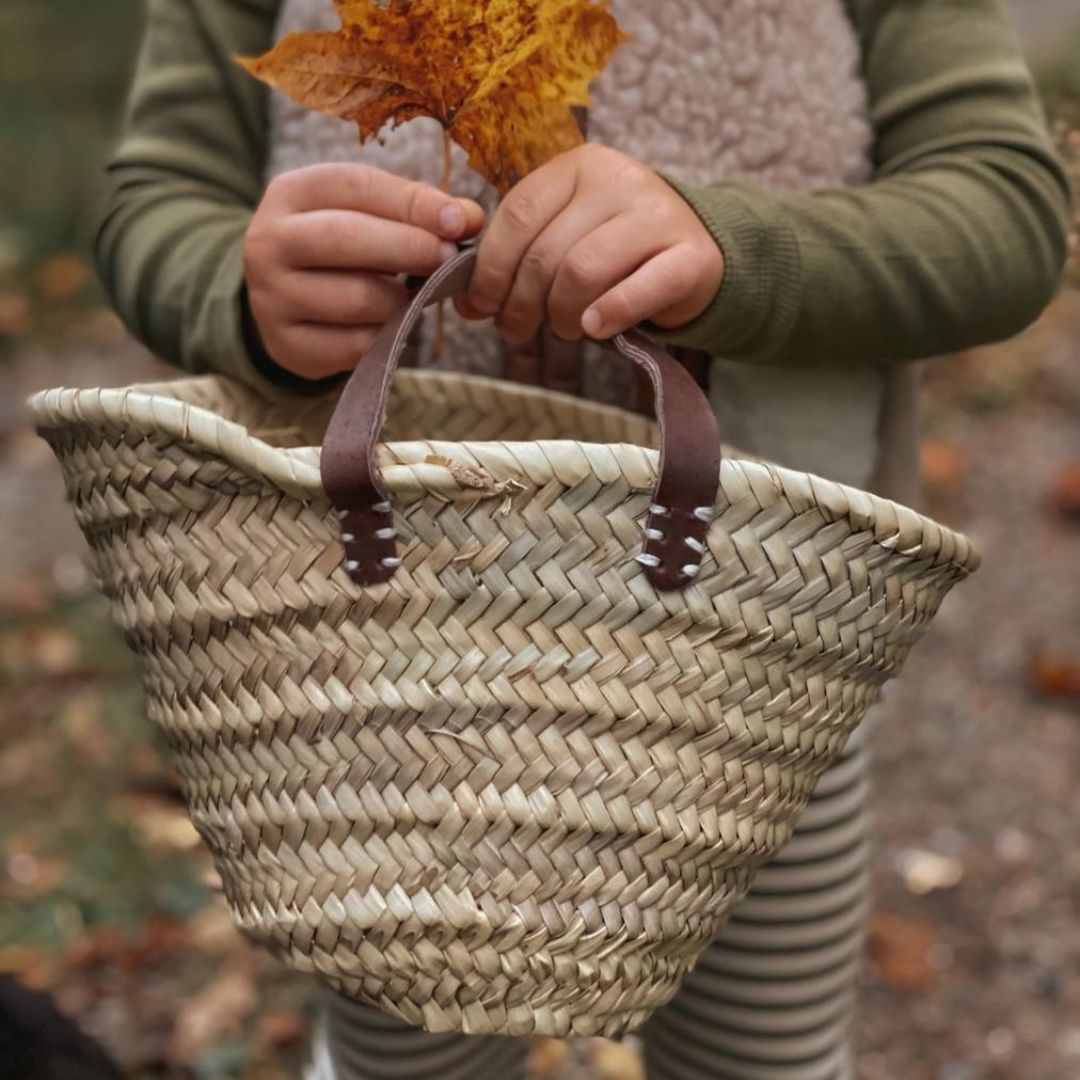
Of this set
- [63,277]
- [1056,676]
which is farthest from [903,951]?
[63,277]

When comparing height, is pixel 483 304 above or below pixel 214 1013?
above

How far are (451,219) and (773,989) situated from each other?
0.61 meters

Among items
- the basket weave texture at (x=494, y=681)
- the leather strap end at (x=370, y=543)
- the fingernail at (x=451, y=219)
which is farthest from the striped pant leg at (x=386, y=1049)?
the fingernail at (x=451, y=219)

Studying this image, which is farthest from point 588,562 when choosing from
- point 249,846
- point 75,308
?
point 75,308

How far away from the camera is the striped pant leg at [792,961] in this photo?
97 centimetres

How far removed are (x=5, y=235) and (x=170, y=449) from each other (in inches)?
119

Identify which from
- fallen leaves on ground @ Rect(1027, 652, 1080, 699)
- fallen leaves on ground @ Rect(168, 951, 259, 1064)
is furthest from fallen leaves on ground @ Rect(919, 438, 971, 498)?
fallen leaves on ground @ Rect(168, 951, 259, 1064)

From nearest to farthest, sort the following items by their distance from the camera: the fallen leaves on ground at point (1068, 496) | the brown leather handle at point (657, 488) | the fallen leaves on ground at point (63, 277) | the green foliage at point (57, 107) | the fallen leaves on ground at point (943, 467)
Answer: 1. the brown leather handle at point (657, 488)
2. the fallen leaves on ground at point (1068, 496)
3. the fallen leaves on ground at point (943, 467)
4. the fallen leaves on ground at point (63, 277)
5. the green foliage at point (57, 107)

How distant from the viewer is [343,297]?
75 cm

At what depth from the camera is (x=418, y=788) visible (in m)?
0.65

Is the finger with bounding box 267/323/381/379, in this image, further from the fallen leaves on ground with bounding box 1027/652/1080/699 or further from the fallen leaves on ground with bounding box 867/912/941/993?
the fallen leaves on ground with bounding box 1027/652/1080/699

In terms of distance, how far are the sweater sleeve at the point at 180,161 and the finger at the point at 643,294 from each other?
11.9 inches

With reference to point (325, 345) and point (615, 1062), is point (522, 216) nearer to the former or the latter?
point (325, 345)

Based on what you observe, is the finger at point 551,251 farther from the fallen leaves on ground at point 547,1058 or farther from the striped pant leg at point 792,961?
the fallen leaves on ground at point 547,1058
